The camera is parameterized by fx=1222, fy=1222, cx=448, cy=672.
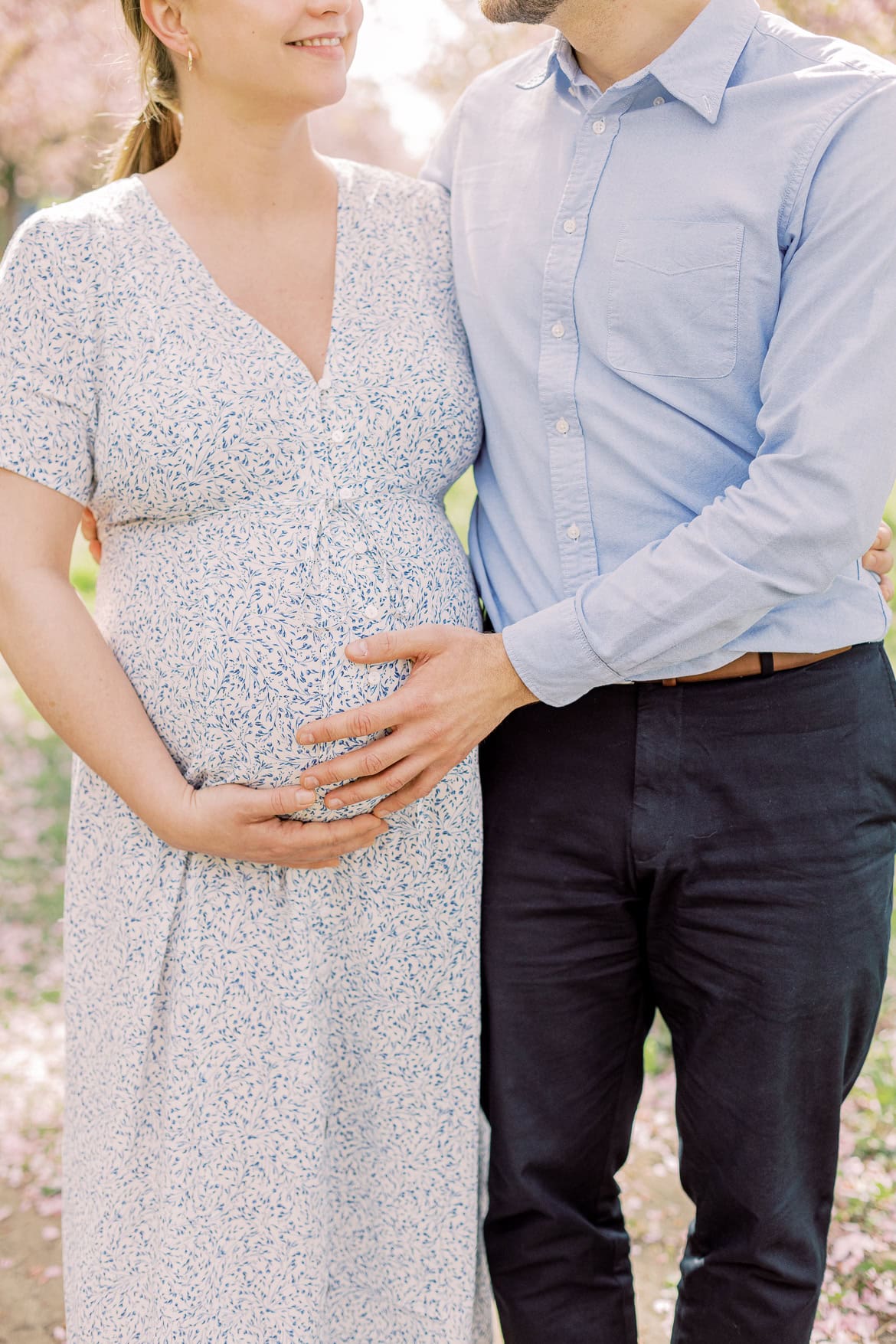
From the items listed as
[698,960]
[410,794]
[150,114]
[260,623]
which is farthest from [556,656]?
[150,114]

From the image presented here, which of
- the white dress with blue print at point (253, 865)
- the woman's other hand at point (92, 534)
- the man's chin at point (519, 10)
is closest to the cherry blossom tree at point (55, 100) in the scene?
the woman's other hand at point (92, 534)

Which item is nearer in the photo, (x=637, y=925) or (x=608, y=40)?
(x=608, y=40)

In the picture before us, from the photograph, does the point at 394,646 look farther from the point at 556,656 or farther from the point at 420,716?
the point at 556,656

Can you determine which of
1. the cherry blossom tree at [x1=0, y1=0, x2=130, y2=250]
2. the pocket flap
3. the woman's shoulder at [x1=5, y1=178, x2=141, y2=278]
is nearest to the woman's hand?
the woman's shoulder at [x1=5, y1=178, x2=141, y2=278]

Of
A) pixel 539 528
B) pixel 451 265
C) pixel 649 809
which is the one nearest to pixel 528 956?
pixel 649 809

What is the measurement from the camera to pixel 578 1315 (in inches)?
78.8

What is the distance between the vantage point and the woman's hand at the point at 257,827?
5.59 ft

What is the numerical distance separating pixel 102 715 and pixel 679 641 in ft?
2.70

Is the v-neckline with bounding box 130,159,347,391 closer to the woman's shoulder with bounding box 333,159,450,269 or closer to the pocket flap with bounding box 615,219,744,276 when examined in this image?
the woman's shoulder with bounding box 333,159,450,269

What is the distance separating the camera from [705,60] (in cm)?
171

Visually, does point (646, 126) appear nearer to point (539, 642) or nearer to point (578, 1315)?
point (539, 642)

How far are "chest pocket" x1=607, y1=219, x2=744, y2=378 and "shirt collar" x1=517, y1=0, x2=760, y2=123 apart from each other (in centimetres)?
17

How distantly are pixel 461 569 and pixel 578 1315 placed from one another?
1.23 m

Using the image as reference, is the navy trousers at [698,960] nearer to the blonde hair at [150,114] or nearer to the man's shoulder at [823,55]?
the man's shoulder at [823,55]
